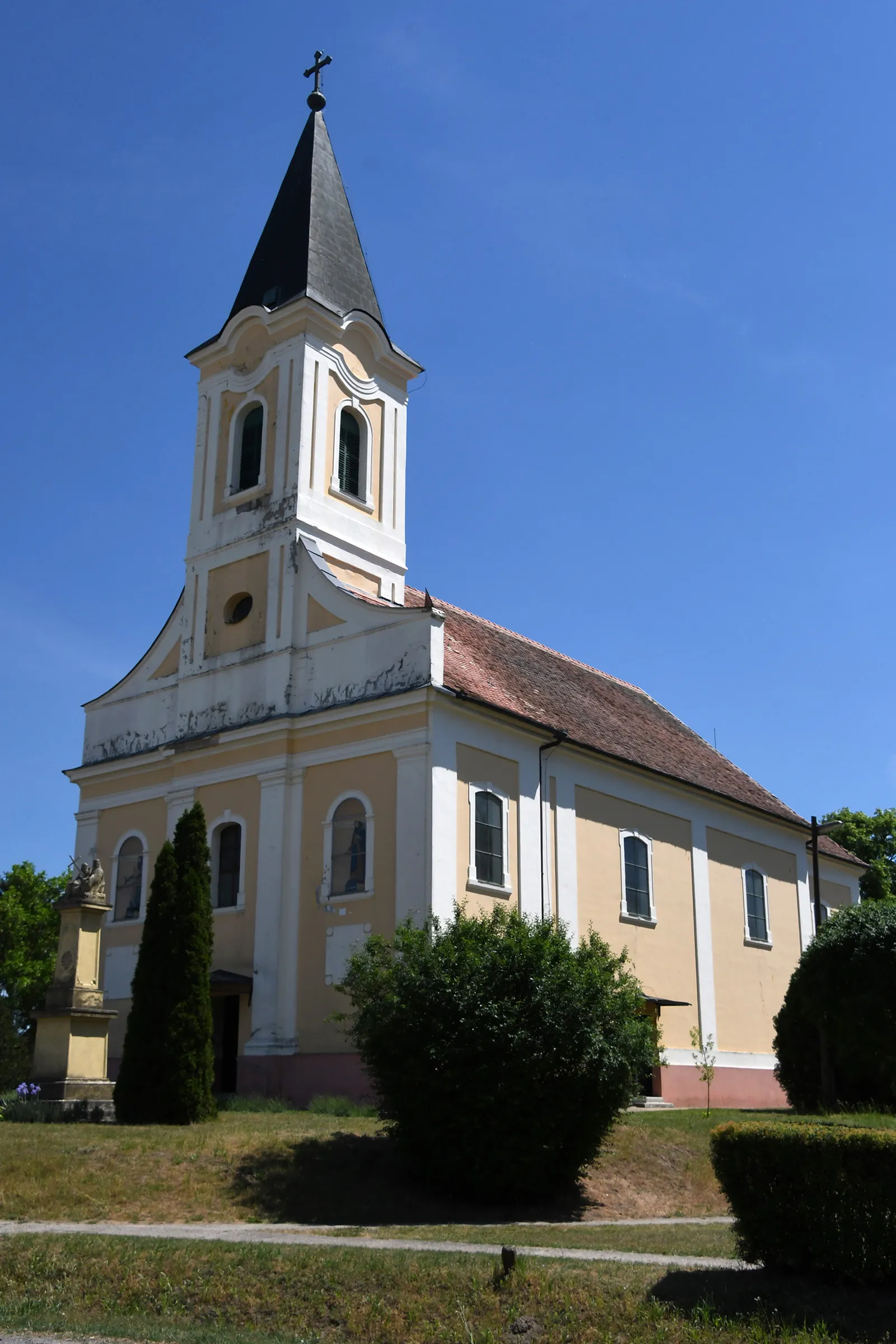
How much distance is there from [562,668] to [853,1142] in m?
25.8

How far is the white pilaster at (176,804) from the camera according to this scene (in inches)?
1107

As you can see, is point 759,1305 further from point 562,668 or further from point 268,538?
point 562,668

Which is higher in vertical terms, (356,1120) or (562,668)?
(562,668)

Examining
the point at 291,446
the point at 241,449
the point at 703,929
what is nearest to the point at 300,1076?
the point at 703,929

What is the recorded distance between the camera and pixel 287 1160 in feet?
53.7

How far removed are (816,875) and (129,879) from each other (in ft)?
58.7

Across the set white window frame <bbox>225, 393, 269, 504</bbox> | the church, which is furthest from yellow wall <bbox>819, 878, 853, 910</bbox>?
white window frame <bbox>225, 393, 269, 504</bbox>

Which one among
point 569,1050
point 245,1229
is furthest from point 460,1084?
point 245,1229

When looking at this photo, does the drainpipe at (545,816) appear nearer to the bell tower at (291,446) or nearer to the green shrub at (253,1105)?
the bell tower at (291,446)

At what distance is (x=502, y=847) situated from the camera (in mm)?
25812

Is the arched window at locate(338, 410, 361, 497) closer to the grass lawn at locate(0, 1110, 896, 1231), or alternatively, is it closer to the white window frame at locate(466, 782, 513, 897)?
the white window frame at locate(466, 782, 513, 897)

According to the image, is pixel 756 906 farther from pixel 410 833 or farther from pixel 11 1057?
pixel 11 1057

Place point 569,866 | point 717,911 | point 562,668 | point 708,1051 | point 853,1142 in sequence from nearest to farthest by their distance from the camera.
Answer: point 853,1142 → point 569,866 → point 708,1051 → point 717,911 → point 562,668

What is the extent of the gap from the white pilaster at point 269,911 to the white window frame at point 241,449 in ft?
22.0
